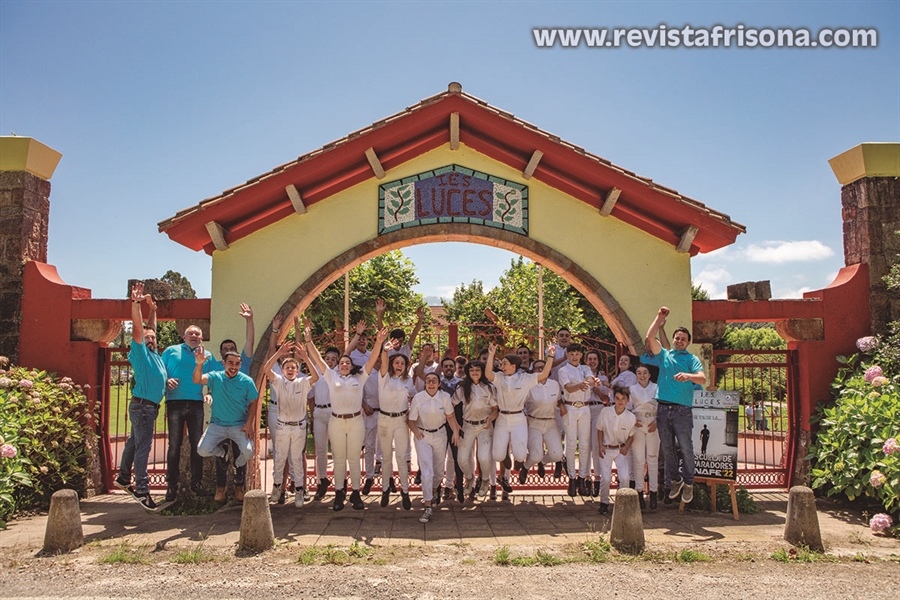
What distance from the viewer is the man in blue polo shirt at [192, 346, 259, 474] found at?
6.88m

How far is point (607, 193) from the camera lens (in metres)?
8.37

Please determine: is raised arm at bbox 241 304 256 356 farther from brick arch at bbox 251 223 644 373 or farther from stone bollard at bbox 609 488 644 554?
stone bollard at bbox 609 488 644 554

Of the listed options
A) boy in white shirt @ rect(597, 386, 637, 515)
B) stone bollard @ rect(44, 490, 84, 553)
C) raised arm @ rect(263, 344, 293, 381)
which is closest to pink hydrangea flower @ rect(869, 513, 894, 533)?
boy in white shirt @ rect(597, 386, 637, 515)

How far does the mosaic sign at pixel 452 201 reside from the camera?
827 centimetres

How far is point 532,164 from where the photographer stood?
8164 mm

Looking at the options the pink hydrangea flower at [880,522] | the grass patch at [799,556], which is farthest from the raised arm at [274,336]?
the pink hydrangea flower at [880,522]

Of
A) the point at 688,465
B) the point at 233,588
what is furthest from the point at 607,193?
the point at 233,588

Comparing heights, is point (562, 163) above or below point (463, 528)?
above

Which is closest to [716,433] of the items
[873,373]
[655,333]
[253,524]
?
[655,333]

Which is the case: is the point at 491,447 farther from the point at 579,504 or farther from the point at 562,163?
the point at 562,163

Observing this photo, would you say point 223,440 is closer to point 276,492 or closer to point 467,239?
point 276,492

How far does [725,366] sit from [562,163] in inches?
138

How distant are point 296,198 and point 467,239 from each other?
2307mm

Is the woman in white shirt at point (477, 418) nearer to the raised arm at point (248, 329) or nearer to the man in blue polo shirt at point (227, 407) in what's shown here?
the man in blue polo shirt at point (227, 407)
